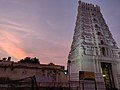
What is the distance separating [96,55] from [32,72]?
15170 millimetres

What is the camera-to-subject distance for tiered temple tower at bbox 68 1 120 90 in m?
24.9

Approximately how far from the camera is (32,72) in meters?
26.8

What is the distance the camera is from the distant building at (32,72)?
2481 cm

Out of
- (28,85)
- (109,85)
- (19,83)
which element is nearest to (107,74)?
(109,85)

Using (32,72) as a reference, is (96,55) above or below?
above

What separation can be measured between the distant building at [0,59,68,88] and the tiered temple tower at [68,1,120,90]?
2708 millimetres

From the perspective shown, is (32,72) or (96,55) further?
(32,72)

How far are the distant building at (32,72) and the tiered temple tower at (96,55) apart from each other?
2.71m

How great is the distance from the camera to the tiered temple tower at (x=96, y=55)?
24.9m

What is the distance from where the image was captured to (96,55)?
26.4 meters

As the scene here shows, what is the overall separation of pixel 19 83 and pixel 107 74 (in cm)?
1937

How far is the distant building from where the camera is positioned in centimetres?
2481

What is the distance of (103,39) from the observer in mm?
29703

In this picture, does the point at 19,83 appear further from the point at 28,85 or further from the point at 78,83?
the point at 78,83
